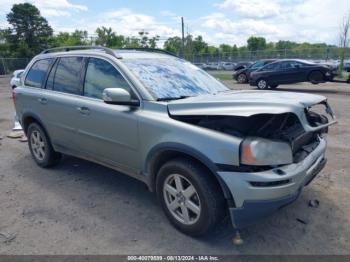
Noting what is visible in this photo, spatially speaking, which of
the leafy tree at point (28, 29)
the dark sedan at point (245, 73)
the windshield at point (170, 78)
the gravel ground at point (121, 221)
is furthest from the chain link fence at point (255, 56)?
the gravel ground at point (121, 221)

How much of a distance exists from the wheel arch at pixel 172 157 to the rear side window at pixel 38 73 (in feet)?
8.36

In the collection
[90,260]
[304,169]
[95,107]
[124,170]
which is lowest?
[90,260]

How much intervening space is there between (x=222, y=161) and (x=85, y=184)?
2.49m

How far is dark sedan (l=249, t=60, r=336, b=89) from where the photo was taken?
52.5ft

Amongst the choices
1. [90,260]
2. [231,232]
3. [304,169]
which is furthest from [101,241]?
[304,169]

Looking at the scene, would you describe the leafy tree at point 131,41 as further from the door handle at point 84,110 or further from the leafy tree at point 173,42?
the door handle at point 84,110

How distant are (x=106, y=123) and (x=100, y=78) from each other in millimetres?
609

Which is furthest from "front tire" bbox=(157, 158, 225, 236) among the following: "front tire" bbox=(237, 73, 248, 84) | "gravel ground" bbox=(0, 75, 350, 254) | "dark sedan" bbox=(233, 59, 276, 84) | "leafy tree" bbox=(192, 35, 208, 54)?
"leafy tree" bbox=(192, 35, 208, 54)

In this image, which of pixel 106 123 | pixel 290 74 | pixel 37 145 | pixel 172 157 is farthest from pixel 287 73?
pixel 172 157

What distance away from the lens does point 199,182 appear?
3.03 m

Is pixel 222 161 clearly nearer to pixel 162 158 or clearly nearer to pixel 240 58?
pixel 162 158

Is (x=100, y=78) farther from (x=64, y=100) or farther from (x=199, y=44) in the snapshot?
(x=199, y=44)

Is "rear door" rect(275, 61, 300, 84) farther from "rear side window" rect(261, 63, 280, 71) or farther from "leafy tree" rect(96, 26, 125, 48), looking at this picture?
"leafy tree" rect(96, 26, 125, 48)

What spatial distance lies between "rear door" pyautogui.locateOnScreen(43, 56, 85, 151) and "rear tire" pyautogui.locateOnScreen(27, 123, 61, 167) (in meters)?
0.25
